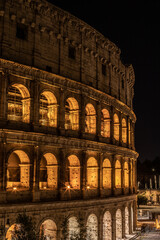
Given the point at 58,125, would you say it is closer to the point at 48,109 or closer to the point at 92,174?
the point at 48,109

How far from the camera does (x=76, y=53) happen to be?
26.4 m

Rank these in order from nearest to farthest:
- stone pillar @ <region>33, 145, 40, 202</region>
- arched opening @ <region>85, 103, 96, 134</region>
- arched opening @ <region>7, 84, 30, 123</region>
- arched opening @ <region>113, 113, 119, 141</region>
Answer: stone pillar @ <region>33, 145, 40, 202</region> → arched opening @ <region>7, 84, 30, 123</region> → arched opening @ <region>85, 103, 96, 134</region> → arched opening @ <region>113, 113, 119, 141</region>

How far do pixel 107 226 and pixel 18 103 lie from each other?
12.9m

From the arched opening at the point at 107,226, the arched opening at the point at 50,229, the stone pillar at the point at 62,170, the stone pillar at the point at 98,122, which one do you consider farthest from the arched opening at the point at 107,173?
the arched opening at the point at 50,229

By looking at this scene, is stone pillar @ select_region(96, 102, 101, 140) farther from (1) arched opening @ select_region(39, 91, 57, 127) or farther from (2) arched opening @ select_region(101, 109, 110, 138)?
(1) arched opening @ select_region(39, 91, 57, 127)

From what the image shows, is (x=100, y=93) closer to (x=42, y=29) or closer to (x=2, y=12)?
(x=42, y=29)

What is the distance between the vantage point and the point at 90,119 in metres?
27.8

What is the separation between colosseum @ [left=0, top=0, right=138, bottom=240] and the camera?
68.5ft

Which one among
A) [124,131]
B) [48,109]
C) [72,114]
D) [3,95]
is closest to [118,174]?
[124,131]

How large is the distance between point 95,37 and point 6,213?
15.9 metres

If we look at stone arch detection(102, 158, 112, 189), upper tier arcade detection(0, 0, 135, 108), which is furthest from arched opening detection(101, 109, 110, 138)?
stone arch detection(102, 158, 112, 189)

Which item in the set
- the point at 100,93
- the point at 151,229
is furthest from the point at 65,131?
the point at 151,229

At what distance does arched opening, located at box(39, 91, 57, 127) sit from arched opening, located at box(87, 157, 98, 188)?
5.23 meters

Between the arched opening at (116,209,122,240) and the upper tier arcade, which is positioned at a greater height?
the upper tier arcade
